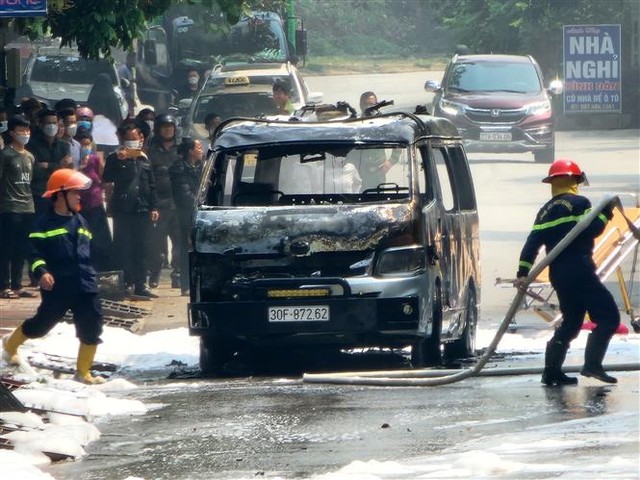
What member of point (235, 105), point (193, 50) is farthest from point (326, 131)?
point (193, 50)

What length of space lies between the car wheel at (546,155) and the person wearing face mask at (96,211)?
15.5m

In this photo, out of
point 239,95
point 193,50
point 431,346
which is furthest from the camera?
point 193,50

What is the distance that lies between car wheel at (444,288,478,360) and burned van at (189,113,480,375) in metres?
0.45

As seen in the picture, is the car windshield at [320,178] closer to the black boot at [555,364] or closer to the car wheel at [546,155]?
the black boot at [555,364]

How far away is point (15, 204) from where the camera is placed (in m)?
17.6

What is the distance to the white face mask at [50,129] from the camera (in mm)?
18297

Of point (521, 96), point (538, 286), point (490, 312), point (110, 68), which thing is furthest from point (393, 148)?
point (110, 68)

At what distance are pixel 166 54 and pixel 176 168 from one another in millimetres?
18532

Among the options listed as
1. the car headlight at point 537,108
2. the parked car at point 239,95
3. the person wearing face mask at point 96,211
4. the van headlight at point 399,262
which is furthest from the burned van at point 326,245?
the car headlight at point 537,108

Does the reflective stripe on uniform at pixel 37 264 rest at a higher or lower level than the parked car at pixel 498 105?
higher

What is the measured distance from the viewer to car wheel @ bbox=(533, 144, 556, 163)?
32.9 meters

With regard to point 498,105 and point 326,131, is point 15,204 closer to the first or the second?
point 326,131

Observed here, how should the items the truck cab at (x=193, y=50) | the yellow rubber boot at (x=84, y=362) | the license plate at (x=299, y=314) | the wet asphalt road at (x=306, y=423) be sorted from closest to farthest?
the wet asphalt road at (x=306, y=423)
the license plate at (x=299, y=314)
the yellow rubber boot at (x=84, y=362)
the truck cab at (x=193, y=50)

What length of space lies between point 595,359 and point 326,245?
210 centimetres
